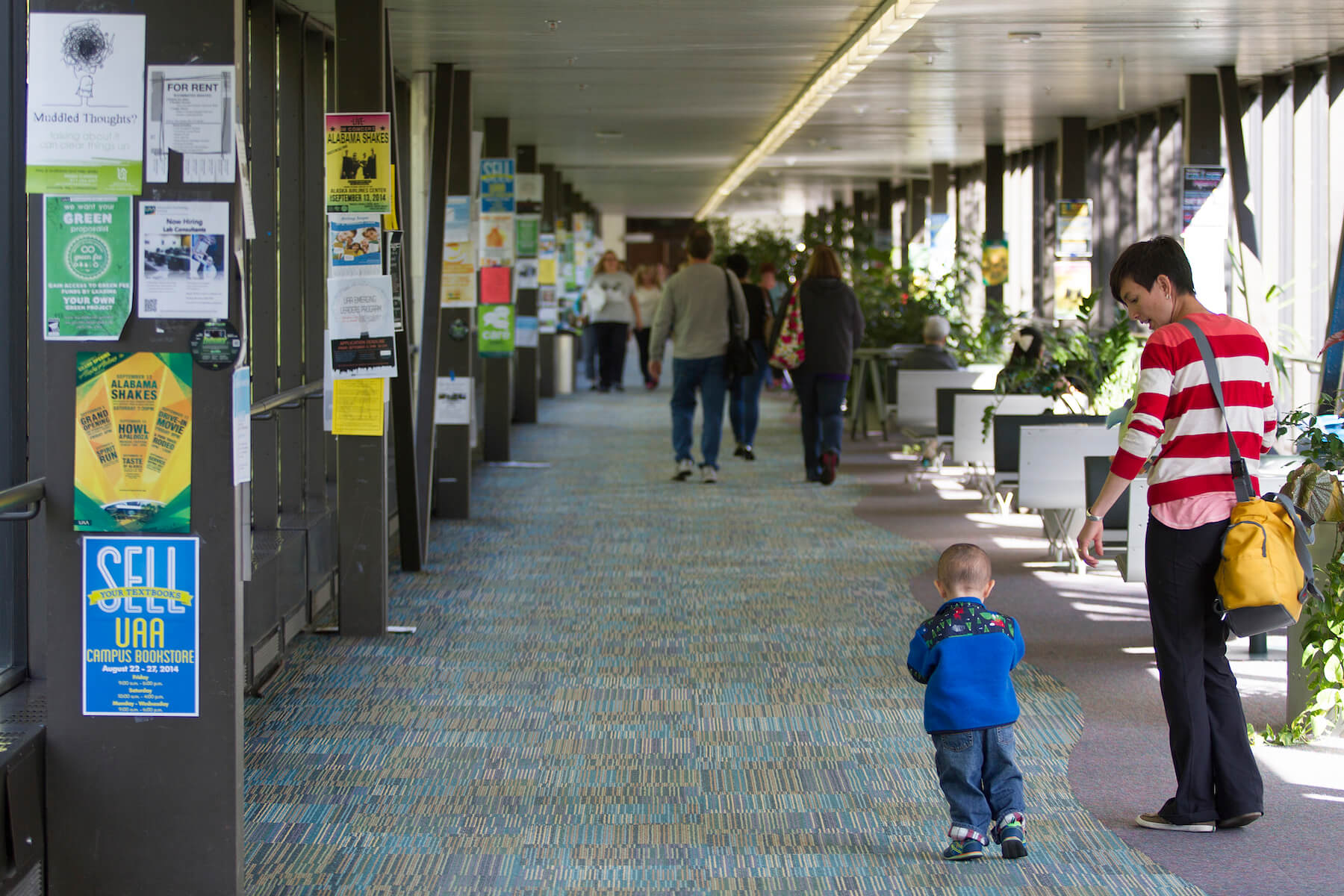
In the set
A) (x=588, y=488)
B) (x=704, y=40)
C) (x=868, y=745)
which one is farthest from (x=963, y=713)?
(x=588, y=488)

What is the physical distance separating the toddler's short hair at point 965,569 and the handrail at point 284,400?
10.8 feet

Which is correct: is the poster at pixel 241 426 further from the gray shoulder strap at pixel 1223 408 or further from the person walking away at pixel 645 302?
the person walking away at pixel 645 302

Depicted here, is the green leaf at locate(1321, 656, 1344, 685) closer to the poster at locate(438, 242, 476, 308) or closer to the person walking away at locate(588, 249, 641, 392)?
the poster at locate(438, 242, 476, 308)

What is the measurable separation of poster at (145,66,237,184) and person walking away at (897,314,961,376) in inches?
337

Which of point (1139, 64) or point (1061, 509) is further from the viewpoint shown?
point (1139, 64)

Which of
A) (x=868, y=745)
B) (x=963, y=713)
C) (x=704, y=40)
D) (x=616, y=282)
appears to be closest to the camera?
(x=963, y=713)

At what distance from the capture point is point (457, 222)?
8180mm

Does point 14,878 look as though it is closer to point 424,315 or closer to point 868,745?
point 868,745

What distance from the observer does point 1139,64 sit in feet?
32.7

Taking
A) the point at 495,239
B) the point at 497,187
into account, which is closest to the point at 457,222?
the point at 495,239

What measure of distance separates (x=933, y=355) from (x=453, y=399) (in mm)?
4238

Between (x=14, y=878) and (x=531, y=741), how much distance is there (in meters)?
1.88

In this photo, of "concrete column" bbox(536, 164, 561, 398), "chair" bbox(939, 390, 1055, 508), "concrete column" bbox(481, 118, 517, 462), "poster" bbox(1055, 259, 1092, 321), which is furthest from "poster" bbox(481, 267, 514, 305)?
"concrete column" bbox(536, 164, 561, 398)

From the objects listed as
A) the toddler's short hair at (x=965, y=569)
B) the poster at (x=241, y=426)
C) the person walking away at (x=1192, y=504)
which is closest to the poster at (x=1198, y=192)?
the person walking away at (x=1192, y=504)
